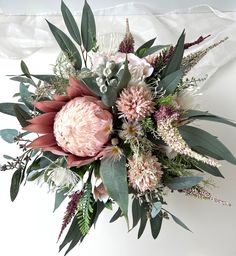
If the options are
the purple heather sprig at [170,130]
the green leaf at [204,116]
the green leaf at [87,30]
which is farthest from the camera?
the green leaf at [87,30]

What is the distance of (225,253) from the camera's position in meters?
1.26

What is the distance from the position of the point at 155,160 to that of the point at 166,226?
46 cm

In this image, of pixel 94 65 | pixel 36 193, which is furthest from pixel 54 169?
pixel 36 193

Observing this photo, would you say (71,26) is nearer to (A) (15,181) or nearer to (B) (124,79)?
(B) (124,79)

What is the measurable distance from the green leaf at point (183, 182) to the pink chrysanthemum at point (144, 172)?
49 millimetres

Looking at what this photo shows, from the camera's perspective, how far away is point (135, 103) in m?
0.85

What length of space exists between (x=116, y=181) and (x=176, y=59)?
307mm

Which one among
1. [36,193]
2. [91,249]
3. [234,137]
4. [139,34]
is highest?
[139,34]

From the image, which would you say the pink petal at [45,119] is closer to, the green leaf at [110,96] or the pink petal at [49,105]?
the pink petal at [49,105]

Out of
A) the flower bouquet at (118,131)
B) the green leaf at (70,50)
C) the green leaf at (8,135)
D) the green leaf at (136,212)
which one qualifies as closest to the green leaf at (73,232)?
the flower bouquet at (118,131)

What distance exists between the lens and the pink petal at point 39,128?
0.91 metres

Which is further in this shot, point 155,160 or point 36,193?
point 36,193

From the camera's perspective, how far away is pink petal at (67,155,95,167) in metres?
0.88

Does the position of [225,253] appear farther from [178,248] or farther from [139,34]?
[139,34]
